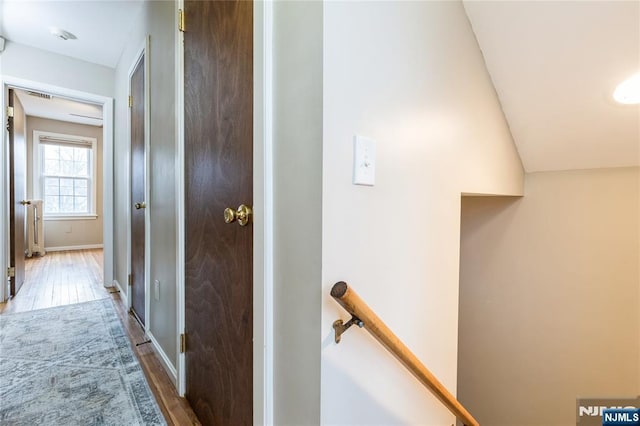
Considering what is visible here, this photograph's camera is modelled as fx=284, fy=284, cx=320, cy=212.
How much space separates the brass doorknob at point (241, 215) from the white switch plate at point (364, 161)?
370 mm

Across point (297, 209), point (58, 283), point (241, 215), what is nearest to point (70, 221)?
point (58, 283)

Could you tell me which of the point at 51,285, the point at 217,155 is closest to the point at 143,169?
the point at 217,155

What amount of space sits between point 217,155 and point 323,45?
0.64 m

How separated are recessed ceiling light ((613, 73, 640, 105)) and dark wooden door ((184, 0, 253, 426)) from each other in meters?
1.50

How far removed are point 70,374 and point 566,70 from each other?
296 cm

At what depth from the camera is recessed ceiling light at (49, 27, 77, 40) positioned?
246 cm

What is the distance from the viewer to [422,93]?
95 centimetres

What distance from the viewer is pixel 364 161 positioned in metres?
0.72

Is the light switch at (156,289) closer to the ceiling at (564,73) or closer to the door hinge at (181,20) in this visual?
the door hinge at (181,20)

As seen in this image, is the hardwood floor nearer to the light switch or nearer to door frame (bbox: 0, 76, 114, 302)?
door frame (bbox: 0, 76, 114, 302)

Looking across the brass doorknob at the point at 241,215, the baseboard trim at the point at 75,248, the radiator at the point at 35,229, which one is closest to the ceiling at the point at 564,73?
the brass doorknob at the point at 241,215

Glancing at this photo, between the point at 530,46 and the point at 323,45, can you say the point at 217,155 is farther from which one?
the point at 530,46

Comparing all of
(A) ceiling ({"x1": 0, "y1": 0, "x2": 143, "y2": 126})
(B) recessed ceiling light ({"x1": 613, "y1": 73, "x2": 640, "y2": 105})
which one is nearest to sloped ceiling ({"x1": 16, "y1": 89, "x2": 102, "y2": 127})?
(A) ceiling ({"x1": 0, "y1": 0, "x2": 143, "y2": 126})
